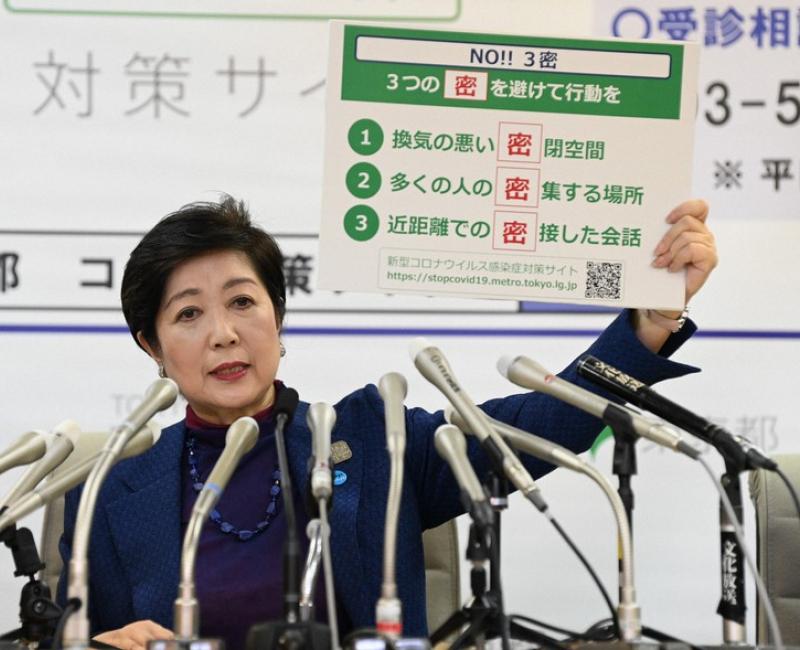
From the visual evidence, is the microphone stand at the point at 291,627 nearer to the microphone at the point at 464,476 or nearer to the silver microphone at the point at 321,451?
the silver microphone at the point at 321,451

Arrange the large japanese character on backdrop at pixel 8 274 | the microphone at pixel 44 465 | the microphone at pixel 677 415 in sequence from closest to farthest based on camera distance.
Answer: the microphone at pixel 677 415 < the microphone at pixel 44 465 < the large japanese character on backdrop at pixel 8 274

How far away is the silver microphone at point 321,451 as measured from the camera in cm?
148

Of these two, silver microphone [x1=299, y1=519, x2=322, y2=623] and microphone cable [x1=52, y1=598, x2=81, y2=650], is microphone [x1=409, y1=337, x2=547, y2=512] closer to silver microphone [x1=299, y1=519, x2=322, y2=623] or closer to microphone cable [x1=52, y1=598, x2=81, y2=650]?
silver microphone [x1=299, y1=519, x2=322, y2=623]

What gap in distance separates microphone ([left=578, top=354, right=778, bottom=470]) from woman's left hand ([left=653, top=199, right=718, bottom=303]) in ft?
0.75

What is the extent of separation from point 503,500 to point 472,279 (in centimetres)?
41

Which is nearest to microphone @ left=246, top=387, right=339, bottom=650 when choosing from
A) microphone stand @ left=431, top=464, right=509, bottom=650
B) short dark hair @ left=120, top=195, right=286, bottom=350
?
microphone stand @ left=431, top=464, right=509, bottom=650

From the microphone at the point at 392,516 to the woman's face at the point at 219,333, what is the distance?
574 millimetres

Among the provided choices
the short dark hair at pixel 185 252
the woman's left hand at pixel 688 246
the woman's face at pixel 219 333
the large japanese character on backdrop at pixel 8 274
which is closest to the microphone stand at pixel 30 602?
the woman's face at pixel 219 333

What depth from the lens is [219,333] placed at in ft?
6.91

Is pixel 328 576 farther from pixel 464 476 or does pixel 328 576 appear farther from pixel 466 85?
pixel 466 85

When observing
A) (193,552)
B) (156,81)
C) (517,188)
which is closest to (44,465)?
(193,552)

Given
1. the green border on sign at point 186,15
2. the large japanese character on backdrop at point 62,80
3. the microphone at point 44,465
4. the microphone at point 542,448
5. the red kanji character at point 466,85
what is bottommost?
the microphone at point 44,465

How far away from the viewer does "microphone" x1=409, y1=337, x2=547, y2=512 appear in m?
1.47

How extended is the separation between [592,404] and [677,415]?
0.35ft
